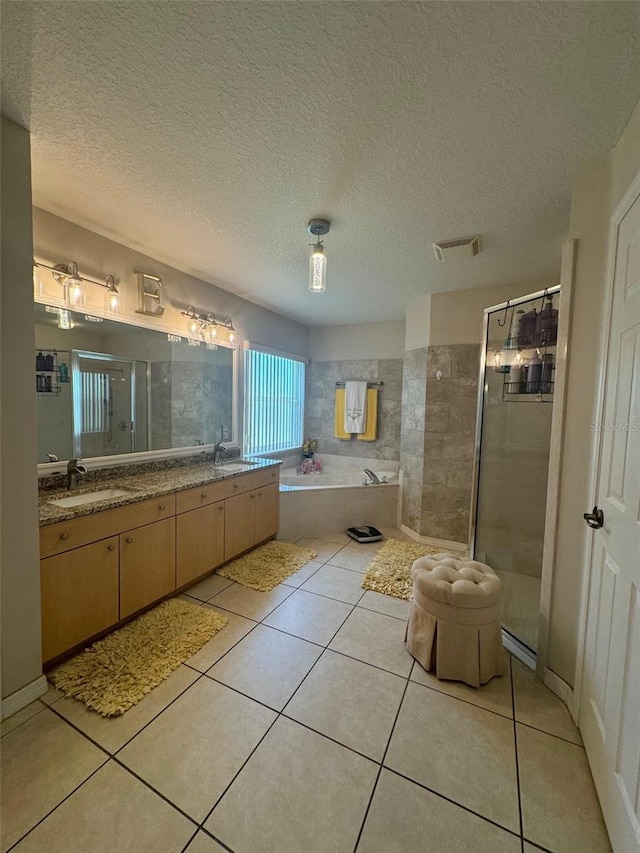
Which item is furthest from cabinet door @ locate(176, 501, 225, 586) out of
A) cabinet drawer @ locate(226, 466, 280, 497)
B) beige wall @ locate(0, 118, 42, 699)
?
beige wall @ locate(0, 118, 42, 699)

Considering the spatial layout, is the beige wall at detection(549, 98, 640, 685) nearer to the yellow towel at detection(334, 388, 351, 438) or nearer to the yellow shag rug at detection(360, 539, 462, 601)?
the yellow shag rug at detection(360, 539, 462, 601)

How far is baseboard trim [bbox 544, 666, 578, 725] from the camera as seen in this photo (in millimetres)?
1467

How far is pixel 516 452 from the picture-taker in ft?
8.21

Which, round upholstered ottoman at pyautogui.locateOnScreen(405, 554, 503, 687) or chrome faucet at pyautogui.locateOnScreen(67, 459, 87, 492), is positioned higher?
chrome faucet at pyautogui.locateOnScreen(67, 459, 87, 492)

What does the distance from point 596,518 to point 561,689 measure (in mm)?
940

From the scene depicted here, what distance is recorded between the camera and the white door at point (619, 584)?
0.96 metres

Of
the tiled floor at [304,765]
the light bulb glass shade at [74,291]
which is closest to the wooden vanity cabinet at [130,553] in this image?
the tiled floor at [304,765]

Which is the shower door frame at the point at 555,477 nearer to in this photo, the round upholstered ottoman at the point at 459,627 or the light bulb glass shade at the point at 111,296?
the round upholstered ottoman at the point at 459,627

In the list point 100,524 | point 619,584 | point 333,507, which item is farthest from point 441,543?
point 100,524

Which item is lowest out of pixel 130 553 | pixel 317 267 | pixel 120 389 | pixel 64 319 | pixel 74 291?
pixel 130 553

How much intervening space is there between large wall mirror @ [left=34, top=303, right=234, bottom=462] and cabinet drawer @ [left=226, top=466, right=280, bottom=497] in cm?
61

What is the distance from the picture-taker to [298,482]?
4.12 meters

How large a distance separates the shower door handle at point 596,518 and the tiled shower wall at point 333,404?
2.93 m

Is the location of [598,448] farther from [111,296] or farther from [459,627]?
[111,296]
